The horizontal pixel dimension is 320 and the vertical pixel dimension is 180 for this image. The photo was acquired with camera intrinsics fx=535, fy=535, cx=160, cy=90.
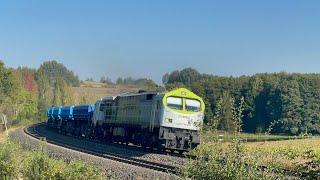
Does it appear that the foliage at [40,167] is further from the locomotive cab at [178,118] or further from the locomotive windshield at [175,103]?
the locomotive windshield at [175,103]

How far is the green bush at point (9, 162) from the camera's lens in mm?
17734

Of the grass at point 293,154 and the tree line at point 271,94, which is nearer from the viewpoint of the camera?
the grass at point 293,154

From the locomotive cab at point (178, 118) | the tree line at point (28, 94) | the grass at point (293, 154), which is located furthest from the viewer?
the tree line at point (28, 94)

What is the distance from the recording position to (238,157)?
26.5 ft

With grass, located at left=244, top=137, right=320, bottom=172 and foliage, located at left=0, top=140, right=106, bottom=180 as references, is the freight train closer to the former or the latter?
foliage, located at left=0, top=140, right=106, bottom=180

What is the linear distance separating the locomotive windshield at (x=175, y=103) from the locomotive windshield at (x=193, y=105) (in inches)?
19.2

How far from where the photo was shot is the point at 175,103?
3119 centimetres

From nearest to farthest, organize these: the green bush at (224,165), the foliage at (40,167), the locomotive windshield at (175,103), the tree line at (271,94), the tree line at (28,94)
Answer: the green bush at (224,165), the foliage at (40,167), the locomotive windshield at (175,103), the tree line at (271,94), the tree line at (28,94)

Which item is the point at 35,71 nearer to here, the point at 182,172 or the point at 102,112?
the point at 102,112

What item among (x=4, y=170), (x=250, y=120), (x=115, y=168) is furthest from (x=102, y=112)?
(x=250, y=120)

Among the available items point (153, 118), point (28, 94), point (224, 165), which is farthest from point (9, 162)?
point (28, 94)

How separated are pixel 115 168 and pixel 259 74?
85.5m

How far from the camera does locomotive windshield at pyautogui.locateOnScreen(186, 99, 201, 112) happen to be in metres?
31.6

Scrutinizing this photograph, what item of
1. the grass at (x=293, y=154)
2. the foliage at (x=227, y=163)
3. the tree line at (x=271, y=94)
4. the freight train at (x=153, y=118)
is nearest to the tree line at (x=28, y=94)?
the tree line at (x=271, y=94)
